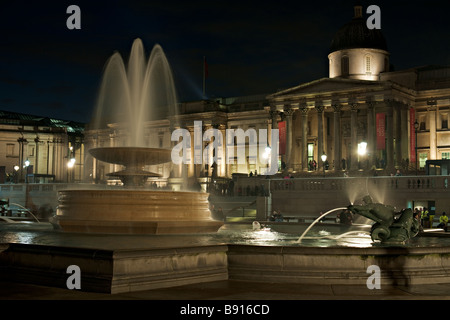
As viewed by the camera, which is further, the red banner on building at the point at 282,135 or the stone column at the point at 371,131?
the red banner on building at the point at 282,135

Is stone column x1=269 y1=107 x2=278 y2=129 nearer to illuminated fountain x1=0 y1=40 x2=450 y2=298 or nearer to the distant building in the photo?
the distant building

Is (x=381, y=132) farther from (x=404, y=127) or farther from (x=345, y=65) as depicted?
(x=345, y=65)

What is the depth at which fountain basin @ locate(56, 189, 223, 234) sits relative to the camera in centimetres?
1442

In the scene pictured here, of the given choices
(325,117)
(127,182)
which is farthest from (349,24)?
(127,182)

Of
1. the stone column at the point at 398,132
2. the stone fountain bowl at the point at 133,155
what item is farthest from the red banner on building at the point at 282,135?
the stone fountain bowl at the point at 133,155

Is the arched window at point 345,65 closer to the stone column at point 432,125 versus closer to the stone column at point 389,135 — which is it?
the stone column at point 432,125

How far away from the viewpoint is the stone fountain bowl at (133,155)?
744 inches

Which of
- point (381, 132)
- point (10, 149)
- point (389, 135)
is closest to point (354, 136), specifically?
point (381, 132)

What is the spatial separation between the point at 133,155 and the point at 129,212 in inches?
189

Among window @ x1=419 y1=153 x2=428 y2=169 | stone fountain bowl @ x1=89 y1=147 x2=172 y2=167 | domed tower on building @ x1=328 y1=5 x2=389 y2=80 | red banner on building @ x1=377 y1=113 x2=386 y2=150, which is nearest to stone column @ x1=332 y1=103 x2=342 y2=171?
red banner on building @ x1=377 y1=113 x2=386 y2=150

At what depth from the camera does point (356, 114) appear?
191 feet

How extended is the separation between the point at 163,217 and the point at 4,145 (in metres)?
86.8

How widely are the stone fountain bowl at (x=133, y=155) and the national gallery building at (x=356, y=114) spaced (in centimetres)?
3006

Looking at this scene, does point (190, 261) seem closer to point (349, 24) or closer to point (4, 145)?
point (349, 24)
